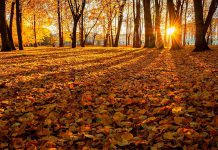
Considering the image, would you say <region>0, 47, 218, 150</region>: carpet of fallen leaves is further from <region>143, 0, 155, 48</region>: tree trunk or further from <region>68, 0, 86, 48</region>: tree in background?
<region>68, 0, 86, 48</region>: tree in background

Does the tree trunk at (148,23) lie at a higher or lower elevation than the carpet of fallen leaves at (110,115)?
higher

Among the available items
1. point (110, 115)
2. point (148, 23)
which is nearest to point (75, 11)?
point (148, 23)

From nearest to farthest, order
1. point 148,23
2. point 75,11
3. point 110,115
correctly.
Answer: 1. point 110,115
2. point 148,23
3. point 75,11

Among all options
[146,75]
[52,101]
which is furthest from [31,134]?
[146,75]

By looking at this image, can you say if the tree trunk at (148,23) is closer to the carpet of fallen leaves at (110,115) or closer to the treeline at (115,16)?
the treeline at (115,16)

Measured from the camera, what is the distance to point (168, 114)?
3.46m

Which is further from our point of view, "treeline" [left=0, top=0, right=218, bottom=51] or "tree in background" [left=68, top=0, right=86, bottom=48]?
"tree in background" [left=68, top=0, right=86, bottom=48]

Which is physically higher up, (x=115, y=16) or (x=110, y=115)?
(x=115, y=16)

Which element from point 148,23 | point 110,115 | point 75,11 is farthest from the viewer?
point 75,11

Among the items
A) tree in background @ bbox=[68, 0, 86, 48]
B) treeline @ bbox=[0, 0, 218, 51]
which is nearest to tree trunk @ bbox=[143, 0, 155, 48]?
treeline @ bbox=[0, 0, 218, 51]

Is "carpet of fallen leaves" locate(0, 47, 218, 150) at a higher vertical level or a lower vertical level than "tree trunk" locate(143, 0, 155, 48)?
lower

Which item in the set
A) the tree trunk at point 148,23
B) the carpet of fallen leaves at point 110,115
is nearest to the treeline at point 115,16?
the tree trunk at point 148,23

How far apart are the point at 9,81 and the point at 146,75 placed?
4091 millimetres

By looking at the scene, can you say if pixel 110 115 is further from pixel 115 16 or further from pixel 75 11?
pixel 115 16
